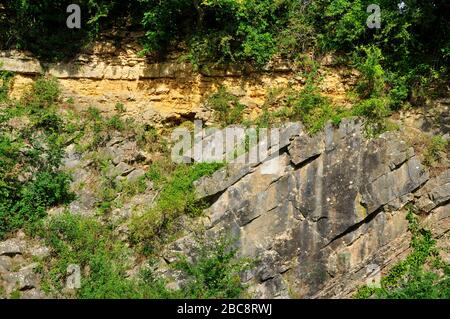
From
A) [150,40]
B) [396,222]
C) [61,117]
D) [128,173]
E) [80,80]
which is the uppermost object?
[150,40]

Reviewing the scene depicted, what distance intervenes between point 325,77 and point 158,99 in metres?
3.54

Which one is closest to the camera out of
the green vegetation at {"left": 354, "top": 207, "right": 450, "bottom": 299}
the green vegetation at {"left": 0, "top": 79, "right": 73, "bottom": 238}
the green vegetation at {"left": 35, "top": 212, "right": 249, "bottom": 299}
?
the green vegetation at {"left": 35, "top": 212, "right": 249, "bottom": 299}

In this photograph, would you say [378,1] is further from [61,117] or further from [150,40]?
[61,117]

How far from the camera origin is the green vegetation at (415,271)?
30.2 ft

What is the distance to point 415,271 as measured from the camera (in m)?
9.61

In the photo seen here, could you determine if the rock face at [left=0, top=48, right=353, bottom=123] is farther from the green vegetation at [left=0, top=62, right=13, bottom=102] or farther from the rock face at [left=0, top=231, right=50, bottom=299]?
the rock face at [left=0, top=231, right=50, bottom=299]

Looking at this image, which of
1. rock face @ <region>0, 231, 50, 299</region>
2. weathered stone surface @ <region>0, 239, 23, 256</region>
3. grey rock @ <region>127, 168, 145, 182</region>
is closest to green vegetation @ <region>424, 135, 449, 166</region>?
grey rock @ <region>127, 168, 145, 182</region>

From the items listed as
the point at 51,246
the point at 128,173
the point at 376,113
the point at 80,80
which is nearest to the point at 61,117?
the point at 80,80

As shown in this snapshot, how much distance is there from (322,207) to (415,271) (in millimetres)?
1904

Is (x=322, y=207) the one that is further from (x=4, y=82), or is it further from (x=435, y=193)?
(x=4, y=82)

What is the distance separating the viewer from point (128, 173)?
10789mm

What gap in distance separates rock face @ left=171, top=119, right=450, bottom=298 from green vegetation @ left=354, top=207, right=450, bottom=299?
17 cm

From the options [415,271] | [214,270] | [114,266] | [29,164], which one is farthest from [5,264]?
[415,271]

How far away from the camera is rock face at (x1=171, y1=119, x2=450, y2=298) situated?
31.8ft
